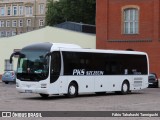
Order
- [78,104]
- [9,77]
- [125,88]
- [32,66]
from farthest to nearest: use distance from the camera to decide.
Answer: [9,77] → [125,88] → [32,66] → [78,104]

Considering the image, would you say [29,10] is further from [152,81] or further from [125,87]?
[125,87]

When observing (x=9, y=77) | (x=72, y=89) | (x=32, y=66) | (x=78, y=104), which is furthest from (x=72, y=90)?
(x=9, y=77)

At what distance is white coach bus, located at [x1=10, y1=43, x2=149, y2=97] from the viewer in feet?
87.1

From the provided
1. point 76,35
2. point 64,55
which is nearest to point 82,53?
point 64,55

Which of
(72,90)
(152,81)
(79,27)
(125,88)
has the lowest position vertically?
Answer: (152,81)

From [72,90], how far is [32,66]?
295cm

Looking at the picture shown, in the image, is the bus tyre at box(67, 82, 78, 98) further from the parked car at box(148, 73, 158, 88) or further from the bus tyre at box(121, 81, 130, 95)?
the parked car at box(148, 73, 158, 88)

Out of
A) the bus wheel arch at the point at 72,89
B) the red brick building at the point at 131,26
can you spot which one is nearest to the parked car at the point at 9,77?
the red brick building at the point at 131,26

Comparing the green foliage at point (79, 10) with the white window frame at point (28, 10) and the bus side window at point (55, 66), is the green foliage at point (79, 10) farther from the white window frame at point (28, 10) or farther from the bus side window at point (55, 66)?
the white window frame at point (28, 10)

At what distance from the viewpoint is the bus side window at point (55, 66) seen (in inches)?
1051

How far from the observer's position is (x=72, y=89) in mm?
28250

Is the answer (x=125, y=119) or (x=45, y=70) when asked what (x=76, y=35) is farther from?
(x=125, y=119)

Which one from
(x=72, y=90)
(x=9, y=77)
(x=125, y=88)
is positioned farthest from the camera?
(x=9, y=77)

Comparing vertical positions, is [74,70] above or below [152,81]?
above
